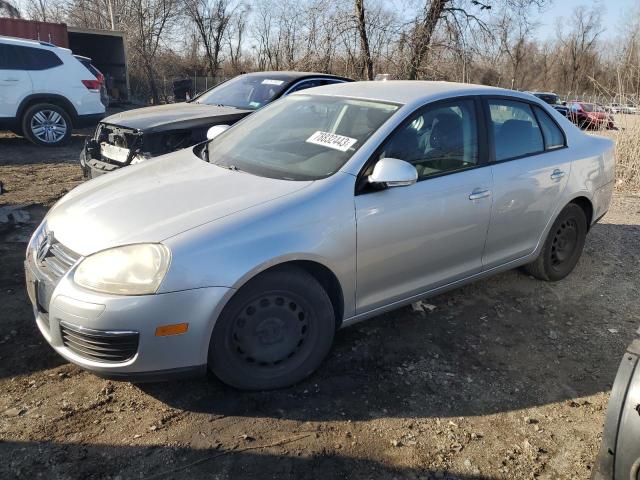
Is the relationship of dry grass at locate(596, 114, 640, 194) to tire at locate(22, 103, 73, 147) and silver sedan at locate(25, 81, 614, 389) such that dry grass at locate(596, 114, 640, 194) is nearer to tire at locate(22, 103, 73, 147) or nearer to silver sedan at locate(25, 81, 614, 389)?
silver sedan at locate(25, 81, 614, 389)

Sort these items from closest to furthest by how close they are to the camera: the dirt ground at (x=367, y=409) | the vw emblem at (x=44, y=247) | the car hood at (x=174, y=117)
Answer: the dirt ground at (x=367, y=409) → the vw emblem at (x=44, y=247) → the car hood at (x=174, y=117)

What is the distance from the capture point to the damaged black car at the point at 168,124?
5617 millimetres

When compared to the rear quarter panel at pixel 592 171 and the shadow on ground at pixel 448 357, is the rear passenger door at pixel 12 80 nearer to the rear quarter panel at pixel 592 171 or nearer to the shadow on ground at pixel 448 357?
the shadow on ground at pixel 448 357

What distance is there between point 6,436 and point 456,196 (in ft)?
9.09

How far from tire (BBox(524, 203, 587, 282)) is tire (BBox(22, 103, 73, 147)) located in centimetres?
898

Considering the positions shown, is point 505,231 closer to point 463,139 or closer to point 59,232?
point 463,139

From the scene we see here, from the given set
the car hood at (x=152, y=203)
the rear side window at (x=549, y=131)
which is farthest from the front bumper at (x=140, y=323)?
the rear side window at (x=549, y=131)

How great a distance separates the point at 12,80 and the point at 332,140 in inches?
333

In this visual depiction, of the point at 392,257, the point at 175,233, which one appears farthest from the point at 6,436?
the point at 392,257

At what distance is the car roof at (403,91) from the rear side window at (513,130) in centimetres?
11

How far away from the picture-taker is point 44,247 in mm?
2820

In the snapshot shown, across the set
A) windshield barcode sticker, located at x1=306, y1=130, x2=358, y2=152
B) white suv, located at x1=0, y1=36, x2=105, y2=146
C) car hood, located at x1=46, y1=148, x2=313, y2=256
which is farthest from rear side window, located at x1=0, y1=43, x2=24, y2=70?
windshield barcode sticker, located at x1=306, y1=130, x2=358, y2=152

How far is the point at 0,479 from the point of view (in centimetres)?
221

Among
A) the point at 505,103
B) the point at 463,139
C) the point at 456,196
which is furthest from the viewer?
the point at 505,103
